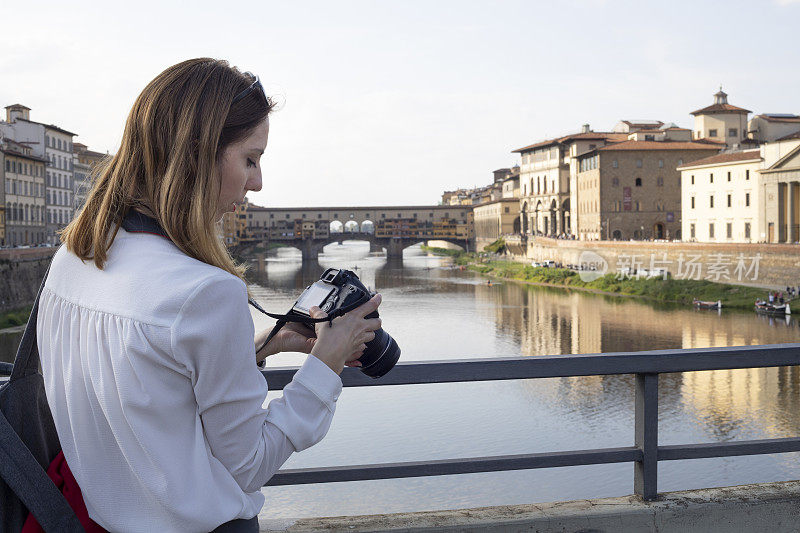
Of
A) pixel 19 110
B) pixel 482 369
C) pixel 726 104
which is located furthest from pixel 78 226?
pixel 726 104

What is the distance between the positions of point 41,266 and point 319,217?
4755 cm

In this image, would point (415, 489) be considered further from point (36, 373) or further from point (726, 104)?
point (726, 104)

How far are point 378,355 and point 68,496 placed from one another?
47cm

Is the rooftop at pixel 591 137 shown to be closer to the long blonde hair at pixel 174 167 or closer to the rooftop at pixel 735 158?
the rooftop at pixel 735 158

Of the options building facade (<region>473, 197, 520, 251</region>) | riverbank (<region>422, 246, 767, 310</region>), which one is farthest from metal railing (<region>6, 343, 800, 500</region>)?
building facade (<region>473, 197, 520, 251</region>)

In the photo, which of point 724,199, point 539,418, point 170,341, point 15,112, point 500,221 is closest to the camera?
point 170,341

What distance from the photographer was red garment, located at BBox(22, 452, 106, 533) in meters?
1.07

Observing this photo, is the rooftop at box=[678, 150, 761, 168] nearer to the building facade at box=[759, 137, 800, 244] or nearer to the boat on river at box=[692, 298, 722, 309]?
the building facade at box=[759, 137, 800, 244]

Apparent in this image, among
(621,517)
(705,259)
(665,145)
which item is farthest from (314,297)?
(665,145)

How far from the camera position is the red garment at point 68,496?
1.07 meters

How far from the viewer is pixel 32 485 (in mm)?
1058

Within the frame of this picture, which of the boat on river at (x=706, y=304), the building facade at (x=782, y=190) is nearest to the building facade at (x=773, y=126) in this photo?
the building facade at (x=782, y=190)

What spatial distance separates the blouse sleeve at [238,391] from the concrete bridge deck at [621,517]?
37.9 inches

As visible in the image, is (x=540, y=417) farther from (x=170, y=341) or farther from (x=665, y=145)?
(x=665, y=145)
